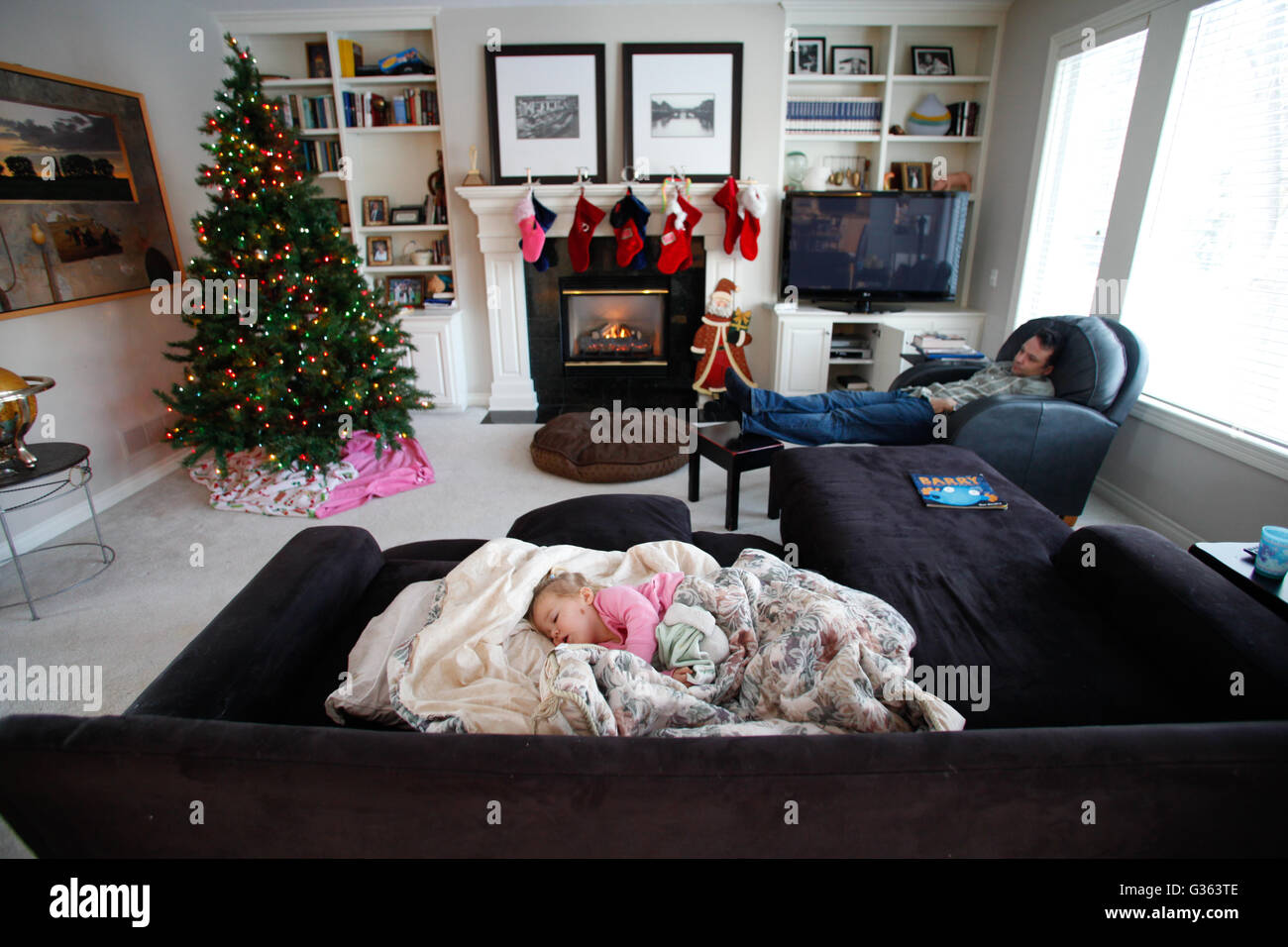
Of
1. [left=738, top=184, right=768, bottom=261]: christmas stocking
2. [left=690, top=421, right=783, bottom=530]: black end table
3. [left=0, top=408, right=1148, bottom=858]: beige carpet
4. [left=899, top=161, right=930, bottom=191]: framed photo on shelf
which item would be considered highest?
[left=899, top=161, right=930, bottom=191]: framed photo on shelf

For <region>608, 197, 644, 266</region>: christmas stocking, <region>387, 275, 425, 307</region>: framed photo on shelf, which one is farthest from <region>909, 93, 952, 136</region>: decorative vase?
<region>387, 275, 425, 307</region>: framed photo on shelf

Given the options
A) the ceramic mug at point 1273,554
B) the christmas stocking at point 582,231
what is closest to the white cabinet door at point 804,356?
the christmas stocking at point 582,231

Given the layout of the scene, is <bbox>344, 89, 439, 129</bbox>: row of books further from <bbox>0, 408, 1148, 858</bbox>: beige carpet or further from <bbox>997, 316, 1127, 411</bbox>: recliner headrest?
<bbox>997, 316, 1127, 411</bbox>: recliner headrest

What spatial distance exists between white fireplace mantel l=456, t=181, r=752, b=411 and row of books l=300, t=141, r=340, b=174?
0.91 metres

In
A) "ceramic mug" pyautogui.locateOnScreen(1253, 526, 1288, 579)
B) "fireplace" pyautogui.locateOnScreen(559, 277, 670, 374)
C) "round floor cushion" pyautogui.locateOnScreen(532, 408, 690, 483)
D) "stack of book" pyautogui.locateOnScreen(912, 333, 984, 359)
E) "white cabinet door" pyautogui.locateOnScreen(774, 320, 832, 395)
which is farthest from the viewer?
"fireplace" pyautogui.locateOnScreen(559, 277, 670, 374)

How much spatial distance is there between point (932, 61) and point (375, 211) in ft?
12.2

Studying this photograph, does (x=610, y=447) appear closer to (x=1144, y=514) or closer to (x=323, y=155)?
(x=1144, y=514)

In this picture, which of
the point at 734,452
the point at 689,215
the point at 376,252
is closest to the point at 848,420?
the point at 734,452

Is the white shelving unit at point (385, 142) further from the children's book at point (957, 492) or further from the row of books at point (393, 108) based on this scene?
the children's book at point (957, 492)

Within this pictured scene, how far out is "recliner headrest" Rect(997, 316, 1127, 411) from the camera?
273cm

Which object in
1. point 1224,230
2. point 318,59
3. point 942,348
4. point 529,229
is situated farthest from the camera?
point 318,59

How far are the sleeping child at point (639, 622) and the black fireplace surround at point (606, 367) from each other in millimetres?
3127

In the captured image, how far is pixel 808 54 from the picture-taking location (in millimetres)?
4180

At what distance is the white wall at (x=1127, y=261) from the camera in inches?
99.8
